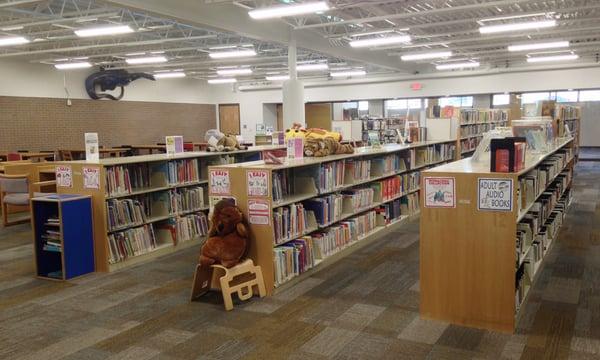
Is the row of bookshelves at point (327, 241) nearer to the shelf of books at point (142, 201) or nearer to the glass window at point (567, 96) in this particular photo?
the shelf of books at point (142, 201)

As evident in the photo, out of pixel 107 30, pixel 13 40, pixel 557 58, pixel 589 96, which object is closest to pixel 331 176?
pixel 107 30

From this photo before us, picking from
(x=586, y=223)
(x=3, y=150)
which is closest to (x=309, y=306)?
(x=586, y=223)

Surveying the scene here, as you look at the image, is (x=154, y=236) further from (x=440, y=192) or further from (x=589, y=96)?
(x=589, y=96)

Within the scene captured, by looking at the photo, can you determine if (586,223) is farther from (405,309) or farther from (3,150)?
(3,150)

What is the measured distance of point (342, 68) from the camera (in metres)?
17.8

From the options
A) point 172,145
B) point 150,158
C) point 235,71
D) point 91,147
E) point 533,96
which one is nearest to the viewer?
point 91,147

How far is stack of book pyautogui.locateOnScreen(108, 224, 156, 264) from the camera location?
19.6ft

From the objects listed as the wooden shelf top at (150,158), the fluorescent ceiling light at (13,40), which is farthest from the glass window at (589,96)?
the fluorescent ceiling light at (13,40)

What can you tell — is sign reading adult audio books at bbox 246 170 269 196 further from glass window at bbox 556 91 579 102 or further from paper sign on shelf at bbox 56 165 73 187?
glass window at bbox 556 91 579 102

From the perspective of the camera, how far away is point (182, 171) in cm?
699

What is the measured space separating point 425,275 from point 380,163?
3464mm

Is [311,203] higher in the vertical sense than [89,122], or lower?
lower

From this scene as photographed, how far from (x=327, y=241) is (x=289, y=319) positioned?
5.47 ft

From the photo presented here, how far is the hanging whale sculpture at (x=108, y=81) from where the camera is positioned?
1605cm
